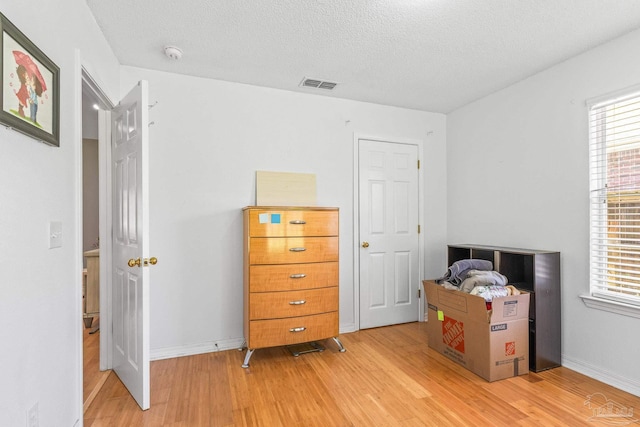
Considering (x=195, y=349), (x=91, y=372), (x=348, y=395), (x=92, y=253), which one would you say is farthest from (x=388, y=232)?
(x=92, y=253)

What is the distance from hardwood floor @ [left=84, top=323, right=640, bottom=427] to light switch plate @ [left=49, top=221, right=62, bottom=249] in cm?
114

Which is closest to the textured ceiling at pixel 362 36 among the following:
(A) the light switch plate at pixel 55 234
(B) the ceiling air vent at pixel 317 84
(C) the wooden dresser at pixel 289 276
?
(B) the ceiling air vent at pixel 317 84

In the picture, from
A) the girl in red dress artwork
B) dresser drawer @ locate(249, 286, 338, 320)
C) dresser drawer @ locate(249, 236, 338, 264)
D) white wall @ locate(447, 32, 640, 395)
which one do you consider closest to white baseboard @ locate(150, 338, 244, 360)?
dresser drawer @ locate(249, 286, 338, 320)

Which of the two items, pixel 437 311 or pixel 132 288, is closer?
pixel 132 288

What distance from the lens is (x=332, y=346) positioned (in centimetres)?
306

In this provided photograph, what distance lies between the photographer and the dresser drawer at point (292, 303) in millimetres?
2664

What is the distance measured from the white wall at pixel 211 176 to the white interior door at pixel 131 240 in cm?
39

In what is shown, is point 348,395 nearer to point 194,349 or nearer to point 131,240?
point 194,349

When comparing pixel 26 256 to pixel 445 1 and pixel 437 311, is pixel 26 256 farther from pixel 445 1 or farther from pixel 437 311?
pixel 437 311

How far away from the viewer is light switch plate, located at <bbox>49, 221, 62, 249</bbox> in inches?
57.7

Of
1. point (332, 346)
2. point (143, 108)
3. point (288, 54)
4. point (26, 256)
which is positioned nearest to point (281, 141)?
point (288, 54)

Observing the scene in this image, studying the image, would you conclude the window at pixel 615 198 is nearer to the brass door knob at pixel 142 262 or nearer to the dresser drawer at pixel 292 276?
the dresser drawer at pixel 292 276

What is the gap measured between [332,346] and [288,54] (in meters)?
2.53

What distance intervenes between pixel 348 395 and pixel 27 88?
233 centimetres
